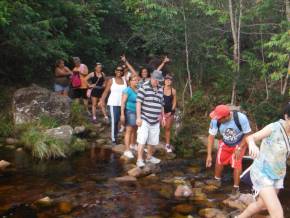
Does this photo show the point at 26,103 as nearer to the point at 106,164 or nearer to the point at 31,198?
the point at 106,164

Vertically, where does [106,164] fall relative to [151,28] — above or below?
below

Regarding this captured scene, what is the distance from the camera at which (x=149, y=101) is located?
890 cm

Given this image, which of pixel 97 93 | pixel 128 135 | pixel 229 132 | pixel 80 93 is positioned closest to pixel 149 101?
pixel 128 135

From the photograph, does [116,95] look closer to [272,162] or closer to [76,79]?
[76,79]

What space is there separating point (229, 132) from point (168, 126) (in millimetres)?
3342

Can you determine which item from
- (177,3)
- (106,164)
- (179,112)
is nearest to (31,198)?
(106,164)

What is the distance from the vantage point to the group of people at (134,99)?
352 inches

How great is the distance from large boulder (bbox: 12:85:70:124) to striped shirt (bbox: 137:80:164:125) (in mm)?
4036

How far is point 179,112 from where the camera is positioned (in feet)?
43.8

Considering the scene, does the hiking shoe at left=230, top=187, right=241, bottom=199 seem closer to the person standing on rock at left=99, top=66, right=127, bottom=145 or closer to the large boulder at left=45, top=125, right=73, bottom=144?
the person standing on rock at left=99, top=66, right=127, bottom=145

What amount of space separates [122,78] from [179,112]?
2982 mm

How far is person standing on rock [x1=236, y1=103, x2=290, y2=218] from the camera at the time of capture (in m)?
4.80

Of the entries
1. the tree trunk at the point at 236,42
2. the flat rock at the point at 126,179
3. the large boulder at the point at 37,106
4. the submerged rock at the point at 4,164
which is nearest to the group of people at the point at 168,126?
the flat rock at the point at 126,179

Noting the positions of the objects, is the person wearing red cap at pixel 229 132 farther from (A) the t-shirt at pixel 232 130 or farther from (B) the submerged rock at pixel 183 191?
(B) the submerged rock at pixel 183 191
